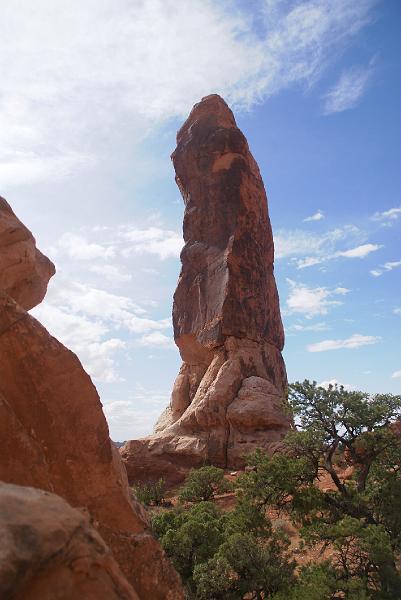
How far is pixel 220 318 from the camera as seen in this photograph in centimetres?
3009

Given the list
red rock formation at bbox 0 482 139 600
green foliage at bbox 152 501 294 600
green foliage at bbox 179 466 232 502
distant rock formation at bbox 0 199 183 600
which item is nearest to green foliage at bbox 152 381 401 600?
green foliage at bbox 152 501 294 600

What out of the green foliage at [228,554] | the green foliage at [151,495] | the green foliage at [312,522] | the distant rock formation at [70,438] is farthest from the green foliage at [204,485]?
the distant rock formation at [70,438]

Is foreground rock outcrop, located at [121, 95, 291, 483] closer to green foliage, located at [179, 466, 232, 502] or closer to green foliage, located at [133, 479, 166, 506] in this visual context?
green foliage, located at [133, 479, 166, 506]

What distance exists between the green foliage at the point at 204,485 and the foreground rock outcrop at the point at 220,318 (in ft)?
13.7

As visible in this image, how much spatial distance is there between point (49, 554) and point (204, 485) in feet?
63.0

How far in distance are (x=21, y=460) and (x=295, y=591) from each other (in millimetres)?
6476

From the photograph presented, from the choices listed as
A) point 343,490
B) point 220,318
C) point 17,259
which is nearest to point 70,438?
point 17,259

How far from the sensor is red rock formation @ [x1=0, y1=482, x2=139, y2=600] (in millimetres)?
2553

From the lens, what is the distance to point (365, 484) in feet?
43.8

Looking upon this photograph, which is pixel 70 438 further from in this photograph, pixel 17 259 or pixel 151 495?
pixel 151 495

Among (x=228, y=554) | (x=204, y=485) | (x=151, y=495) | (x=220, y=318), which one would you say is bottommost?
(x=228, y=554)

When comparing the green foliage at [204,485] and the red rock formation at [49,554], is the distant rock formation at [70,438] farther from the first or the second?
the green foliage at [204,485]

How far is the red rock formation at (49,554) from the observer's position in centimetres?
255

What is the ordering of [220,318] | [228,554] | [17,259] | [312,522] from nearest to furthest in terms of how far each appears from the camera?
[17,259] → [228,554] → [312,522] → [220,318]
